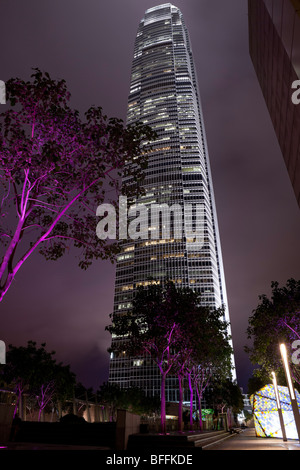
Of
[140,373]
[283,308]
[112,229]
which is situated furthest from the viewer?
[140,373]

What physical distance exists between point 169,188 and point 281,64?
13389 cm

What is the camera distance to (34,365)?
135ft

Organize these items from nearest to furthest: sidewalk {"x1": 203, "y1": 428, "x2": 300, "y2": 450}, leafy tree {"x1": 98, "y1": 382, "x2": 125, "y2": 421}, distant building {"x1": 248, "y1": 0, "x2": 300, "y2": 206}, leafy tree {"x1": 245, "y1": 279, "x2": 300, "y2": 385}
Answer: distant building {"x1": 248, "y1": 0, "x2": 300, "y2": 206} → sidewalk {"x1": 203, "y1": 428, "x2": 300, "y2": 450} → leafy tree {"x1": 245, "y1": 279, "x2": 300, "y2": 385} → leafy tree {"x1": 98, "y1": 382, "x2": 125, "y2": 421}

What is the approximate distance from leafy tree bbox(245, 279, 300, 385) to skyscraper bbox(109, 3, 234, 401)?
218 ft

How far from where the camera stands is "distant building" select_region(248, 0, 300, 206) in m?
8.16

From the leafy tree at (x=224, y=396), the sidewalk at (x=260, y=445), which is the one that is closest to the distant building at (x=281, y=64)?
the sidewalk at (x=260, y=445)

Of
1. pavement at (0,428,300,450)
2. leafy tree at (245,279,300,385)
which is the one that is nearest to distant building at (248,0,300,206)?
pavement at (0,428,300,450)

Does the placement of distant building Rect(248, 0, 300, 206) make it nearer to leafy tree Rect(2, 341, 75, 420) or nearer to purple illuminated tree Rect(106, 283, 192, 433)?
A: purple illuminated tree Rect(106, 283, 192, 433)

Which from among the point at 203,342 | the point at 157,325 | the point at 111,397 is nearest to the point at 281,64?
the point at 157,325

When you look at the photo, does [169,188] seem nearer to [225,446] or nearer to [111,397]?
[111,397]

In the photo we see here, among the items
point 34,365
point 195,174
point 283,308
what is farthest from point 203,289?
point 283,308

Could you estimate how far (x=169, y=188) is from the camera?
14300cm
